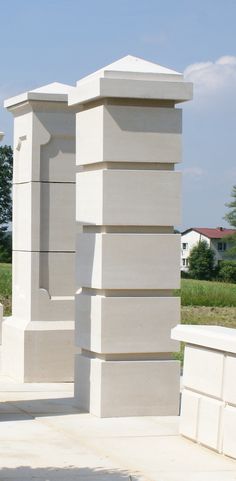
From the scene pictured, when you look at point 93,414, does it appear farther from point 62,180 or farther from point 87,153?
point 62,180

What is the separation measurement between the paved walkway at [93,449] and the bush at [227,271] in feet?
338

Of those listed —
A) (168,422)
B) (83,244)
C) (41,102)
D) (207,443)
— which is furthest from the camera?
(41,102)

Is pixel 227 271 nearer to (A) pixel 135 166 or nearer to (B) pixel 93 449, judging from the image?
(A) pixel 135 166

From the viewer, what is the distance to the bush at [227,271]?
115m

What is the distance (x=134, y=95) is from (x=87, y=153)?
30.2 inches

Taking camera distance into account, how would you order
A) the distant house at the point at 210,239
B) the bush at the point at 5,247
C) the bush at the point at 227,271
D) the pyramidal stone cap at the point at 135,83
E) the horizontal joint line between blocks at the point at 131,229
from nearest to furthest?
the pyramidal stone cap at the point at 135,83 → the horizontal joint line between blocks at the point at 131,229 → the bush at the point at 5,247 → the bush at the point at 227,271 → the distant house at the point at 210,239

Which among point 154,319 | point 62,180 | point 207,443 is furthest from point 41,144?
point 207,443

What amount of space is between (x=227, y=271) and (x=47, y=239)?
10534 cm

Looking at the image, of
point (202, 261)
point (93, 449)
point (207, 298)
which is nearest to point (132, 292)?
point (93, 449)

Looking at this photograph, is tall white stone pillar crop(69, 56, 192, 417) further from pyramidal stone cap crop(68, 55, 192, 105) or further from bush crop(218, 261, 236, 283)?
bush crop(218, 261, 236, 283)

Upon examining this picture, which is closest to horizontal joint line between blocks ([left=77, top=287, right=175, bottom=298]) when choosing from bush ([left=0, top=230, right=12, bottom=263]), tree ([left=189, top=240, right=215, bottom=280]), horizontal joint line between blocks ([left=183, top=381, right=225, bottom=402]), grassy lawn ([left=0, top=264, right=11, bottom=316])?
horizontal joint line between blocks ([left=183, top=381, right=225, bottom=402])

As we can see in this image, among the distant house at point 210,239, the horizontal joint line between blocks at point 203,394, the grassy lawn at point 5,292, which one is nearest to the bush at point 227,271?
the distant house at point 210,239

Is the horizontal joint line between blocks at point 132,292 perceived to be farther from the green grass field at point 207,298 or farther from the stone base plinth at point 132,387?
the green grass field at point 207,298

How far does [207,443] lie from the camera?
28.2 feet
